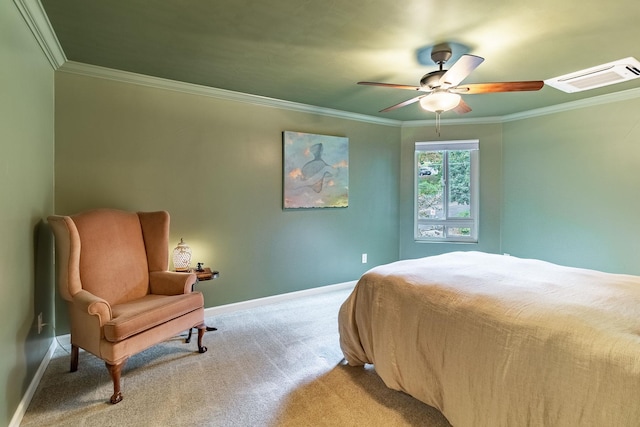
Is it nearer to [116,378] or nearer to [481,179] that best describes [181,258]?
[116,378]

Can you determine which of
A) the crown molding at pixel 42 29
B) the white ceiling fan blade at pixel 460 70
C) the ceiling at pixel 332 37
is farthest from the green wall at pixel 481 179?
the crown molding at pixel 42 29

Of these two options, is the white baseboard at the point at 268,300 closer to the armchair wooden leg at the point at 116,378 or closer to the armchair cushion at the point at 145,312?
the armchair cushion at the point at 145,312

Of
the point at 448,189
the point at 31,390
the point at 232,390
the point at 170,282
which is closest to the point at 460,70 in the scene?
the point at 232,390

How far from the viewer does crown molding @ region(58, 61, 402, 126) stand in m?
2.70

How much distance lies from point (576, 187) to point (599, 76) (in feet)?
4.38

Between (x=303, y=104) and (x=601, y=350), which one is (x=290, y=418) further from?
(x=303, y=104)

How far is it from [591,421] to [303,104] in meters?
3.55

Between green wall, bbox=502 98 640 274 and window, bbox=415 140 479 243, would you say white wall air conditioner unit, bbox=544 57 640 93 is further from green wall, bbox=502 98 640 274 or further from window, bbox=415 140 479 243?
window, bbox=415 140 479 243

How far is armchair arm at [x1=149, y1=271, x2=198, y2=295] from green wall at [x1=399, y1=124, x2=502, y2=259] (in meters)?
3.18

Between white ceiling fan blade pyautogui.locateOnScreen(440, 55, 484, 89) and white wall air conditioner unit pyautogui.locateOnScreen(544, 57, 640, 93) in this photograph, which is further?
white wall air conditioner unit pyautogui.locateOnScreen(544, 57, 640, 93)

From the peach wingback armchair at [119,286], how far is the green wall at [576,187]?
4.02 m

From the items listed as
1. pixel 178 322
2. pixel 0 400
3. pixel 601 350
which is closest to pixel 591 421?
pixel 601 350

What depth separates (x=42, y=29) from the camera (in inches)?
81.3

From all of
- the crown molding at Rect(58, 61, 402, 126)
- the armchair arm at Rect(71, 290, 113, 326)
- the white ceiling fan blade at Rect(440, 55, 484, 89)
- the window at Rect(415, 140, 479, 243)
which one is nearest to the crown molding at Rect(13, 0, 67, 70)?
the crown molding at Rect(58, 61, 402, 126)
